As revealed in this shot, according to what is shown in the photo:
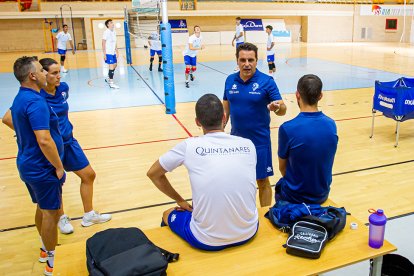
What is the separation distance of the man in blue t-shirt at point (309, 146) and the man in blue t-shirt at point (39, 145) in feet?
6.13

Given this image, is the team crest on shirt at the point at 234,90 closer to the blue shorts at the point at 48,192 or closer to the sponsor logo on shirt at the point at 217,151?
the sponsor logo on shirt at the point at 217,151

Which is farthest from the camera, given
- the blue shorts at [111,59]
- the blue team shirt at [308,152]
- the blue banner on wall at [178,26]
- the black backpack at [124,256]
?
the blue banner on wall at [178,26]

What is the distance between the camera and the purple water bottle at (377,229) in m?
2.53

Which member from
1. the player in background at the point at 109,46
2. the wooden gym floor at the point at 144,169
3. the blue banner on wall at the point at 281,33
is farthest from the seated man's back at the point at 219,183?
the blue banner on wall at the point at 281,33

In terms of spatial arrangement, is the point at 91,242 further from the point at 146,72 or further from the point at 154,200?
the point at 146,72

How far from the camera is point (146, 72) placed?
51.6 ft

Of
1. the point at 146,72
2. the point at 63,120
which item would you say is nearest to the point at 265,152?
the point at 63,120

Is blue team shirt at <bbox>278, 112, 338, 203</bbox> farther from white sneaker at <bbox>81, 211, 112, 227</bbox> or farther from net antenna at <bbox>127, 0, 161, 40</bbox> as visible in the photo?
net antenna at <bbox>127, 0, 161, 40</bbox>

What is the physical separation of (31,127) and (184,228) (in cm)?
148

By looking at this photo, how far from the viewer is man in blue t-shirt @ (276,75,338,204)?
9.52 feet

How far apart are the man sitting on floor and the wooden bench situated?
0.30 ft

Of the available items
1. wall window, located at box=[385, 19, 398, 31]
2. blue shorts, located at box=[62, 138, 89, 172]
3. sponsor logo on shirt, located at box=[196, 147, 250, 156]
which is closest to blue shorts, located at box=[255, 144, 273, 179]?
sponsor logo on shirt, located at box=[196, 147, 250, 156]

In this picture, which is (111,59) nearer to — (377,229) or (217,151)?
(217,151)

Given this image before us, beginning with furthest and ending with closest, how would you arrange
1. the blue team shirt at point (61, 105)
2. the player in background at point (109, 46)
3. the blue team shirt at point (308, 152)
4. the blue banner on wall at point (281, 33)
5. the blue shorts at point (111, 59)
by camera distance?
the blue banner on wall at point (281, 33)
the blue shorts at point (111, 59)
the player in background at point (109, 46)
the blue team shirt at point (61, 105)
the blue team shirt at point (308, 152)
